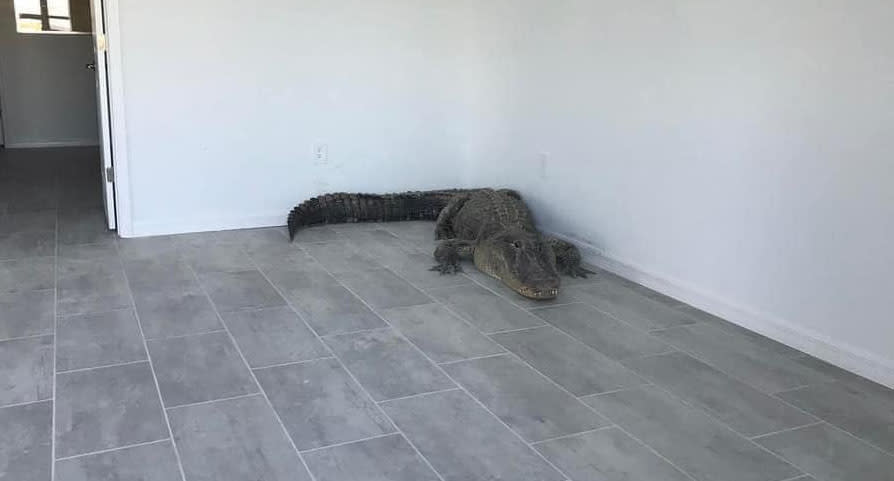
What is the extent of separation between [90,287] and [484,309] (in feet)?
5.93

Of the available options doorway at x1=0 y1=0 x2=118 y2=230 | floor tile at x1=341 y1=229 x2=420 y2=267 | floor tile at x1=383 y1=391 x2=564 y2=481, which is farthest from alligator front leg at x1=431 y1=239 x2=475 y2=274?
doorway at x1=0 y1=0 x2=118 y2=230

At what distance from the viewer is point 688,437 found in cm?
227

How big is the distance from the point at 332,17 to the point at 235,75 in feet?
2.34

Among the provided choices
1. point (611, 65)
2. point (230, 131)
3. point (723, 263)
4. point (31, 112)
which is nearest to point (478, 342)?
point (723, 263)

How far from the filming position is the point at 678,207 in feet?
11.5

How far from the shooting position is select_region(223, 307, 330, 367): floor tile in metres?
2.76

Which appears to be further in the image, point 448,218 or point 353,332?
point 448,218

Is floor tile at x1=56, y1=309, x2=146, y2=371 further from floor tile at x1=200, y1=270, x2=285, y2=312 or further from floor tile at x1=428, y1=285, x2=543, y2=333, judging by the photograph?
floor tile at x1=428, y1=285, x2=543, y2=333

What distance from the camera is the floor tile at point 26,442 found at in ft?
6.45

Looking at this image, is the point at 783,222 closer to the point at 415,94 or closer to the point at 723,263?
the point at 723,263

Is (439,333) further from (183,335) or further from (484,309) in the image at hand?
(183,335)

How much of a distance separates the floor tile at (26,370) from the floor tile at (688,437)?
1801mm

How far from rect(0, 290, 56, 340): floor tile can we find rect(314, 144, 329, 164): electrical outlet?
189 centimetres

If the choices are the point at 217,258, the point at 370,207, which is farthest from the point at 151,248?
the point at 370,207
